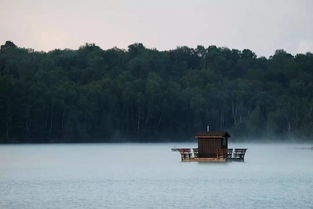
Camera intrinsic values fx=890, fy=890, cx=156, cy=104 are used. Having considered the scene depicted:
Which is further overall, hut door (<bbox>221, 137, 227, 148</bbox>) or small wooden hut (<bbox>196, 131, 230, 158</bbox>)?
hut door (<bbox>221, 137, 227, 148</bbox>)

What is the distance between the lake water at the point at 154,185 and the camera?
54.4m

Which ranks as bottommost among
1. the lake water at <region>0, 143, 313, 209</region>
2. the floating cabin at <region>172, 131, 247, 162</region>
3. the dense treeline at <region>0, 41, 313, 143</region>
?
the lake water at <region>0, 143, 313, 209</region>

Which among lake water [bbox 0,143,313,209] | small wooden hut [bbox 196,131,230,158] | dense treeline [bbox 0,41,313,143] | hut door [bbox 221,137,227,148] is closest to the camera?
lake water [bbox 0,143,313,209]

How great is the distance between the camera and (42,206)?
53.0 metres

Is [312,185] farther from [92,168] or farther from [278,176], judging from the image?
[92,168]

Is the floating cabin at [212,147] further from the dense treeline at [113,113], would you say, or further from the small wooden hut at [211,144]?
the dense treeline at [113,113]

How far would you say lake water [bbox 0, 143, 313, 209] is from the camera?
5441cm

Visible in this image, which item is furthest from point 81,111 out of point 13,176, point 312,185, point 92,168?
point 312,185

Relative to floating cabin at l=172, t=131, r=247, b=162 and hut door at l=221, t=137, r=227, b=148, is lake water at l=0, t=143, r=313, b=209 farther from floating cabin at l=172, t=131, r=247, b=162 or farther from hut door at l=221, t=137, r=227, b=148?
hut door at l=221, t=137, r=227, b=148

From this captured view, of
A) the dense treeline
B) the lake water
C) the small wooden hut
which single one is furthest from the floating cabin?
the dense treeline

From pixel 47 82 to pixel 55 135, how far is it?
20.8 m

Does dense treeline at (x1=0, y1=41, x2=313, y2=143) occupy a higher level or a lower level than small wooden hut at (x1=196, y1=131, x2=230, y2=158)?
higher

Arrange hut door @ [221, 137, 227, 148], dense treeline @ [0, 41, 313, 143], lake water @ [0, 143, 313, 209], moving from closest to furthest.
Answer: lake water @ [0, 143, 313, 209], hut door @ [221, 137, 227, 148], dense treeline @ [0, 41, 313, 143]

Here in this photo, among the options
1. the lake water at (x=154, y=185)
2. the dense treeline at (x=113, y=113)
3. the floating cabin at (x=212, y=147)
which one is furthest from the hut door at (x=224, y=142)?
the dense treeline at (x=113, y=113)
